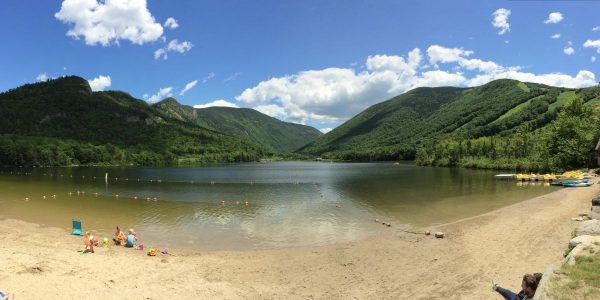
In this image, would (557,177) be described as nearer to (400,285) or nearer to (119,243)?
(400,285)

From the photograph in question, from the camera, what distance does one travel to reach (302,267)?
21094 millimetres

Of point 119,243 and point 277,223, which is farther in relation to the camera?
point 277,223

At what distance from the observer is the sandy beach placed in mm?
15969

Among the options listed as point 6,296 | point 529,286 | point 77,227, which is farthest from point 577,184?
point 6,296

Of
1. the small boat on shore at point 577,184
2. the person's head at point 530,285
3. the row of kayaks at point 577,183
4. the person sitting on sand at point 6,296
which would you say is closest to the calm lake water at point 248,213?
the small boat on shore at point 577,184

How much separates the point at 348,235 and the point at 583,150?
252ft

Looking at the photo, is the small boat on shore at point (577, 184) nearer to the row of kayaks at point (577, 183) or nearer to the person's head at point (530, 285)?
the row of kayaks at point (577, 183)

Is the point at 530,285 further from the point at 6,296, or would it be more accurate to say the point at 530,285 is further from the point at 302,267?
the point at 6,296

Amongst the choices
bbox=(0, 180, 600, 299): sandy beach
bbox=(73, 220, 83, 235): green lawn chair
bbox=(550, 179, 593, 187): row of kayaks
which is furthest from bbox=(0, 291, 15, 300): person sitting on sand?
bbox=(550, 179, 593, 187): row of kayaks

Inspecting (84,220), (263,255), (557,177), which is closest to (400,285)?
(263,255)

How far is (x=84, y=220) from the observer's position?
36375 mm

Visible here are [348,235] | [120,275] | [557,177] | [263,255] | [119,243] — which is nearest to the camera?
[120,275]

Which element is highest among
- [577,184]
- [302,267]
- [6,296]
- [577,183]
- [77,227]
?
[6,296]

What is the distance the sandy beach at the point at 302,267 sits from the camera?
52.4ft
